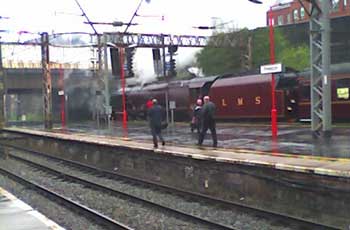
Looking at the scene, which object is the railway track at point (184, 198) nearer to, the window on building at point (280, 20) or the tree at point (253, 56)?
the tree at point (253, 56)

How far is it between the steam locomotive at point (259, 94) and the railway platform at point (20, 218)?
57.4ft

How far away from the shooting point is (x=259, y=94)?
30.1 meters

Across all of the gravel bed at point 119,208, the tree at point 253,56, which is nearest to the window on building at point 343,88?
the gravel bed at point 119,208

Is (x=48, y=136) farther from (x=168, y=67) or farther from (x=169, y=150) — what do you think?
(x=169, y=150)

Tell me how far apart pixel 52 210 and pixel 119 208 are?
1.65 metres

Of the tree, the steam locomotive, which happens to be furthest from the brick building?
the steam locomotive

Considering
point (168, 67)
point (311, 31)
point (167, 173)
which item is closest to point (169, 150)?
point (167, 173)

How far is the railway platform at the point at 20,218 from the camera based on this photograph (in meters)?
10.0

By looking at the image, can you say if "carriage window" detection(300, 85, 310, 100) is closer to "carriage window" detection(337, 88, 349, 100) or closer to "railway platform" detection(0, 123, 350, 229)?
"carriage window" detection(337, 88, 349, 100)

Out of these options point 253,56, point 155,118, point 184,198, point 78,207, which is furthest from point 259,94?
point 253,56

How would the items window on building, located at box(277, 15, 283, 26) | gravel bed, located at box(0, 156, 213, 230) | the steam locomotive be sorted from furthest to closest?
window on building, located at box(277, 15, 283, 26) → the steam locomotive → gravel bed, located at box(0, 156, 213, 230)

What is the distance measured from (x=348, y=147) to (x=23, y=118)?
61.9 m

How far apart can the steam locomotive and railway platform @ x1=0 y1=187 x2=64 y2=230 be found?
1749 centimetres

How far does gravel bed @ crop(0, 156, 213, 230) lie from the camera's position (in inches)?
462
